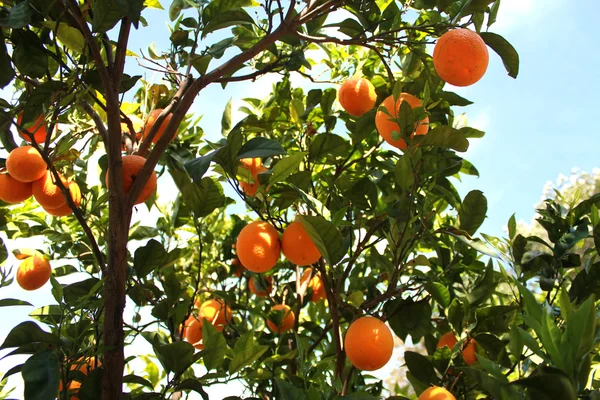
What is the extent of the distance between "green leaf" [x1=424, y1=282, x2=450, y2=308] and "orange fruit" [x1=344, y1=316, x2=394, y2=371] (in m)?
0.31

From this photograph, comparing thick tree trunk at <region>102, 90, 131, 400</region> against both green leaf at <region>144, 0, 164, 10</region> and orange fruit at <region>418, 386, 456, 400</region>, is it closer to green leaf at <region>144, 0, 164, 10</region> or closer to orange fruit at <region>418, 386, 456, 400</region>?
green leaf at <region>144, 0, 164, 10</region>

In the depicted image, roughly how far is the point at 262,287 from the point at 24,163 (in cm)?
106

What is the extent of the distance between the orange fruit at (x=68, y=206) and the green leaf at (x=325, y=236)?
0.62 m

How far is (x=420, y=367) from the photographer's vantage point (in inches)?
59.6

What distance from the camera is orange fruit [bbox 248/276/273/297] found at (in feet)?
7.19

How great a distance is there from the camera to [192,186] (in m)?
1.51

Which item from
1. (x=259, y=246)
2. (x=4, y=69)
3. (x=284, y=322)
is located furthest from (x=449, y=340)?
(x=4, y=69)

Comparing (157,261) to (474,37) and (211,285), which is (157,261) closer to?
(474,37)

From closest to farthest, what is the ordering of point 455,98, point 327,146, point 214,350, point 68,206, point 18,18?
point 18,18, point 214,350, point 68,206, point 455,98, point 327,146

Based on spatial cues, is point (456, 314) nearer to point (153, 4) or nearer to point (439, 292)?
point (439, 292)

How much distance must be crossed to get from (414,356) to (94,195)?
108 cm

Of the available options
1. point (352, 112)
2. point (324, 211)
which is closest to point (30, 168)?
point (324, 211)

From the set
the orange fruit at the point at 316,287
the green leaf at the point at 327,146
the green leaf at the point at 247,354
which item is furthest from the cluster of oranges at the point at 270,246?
the orange fruit at the point at 316,287

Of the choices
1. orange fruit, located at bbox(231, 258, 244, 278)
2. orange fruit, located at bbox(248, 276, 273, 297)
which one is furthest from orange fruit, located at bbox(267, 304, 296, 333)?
orange fruit, located at bbox(231, 258, 244, 278)
